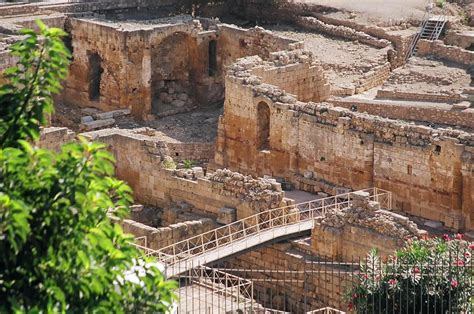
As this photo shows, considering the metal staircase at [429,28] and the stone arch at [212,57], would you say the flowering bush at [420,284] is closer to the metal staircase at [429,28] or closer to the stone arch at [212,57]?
the stone arch at [212,57]

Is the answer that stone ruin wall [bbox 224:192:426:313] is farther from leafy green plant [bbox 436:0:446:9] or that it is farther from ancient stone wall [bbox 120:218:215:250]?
leafy green plant [bbox 436:0:446:9]

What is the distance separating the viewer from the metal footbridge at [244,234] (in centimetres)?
3359

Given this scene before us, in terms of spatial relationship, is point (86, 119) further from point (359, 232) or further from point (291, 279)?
point (359, 232)

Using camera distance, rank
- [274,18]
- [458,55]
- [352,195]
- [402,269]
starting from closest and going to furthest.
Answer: [402,269] → [352,195] → [458,55] → [274,18]

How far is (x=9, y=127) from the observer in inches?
804

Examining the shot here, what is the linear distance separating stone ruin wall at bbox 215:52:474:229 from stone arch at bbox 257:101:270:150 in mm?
97

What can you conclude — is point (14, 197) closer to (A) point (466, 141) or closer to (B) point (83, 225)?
(B) point (83, 225)

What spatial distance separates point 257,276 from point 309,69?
33.5 feet

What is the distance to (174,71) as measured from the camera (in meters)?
50.0

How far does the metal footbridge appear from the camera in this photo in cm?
3359

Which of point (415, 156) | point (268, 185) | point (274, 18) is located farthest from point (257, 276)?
point (274, 18)

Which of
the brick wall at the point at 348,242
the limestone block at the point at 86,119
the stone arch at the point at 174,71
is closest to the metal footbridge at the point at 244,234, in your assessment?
the brick wall at the point at 348,242

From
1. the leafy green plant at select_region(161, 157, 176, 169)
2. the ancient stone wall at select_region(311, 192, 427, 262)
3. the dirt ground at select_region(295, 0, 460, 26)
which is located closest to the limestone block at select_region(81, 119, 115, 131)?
the leafy green plant at select_region(161, 157, 176, 169)

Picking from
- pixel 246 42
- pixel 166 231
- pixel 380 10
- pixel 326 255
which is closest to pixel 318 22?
pixel 380 10
